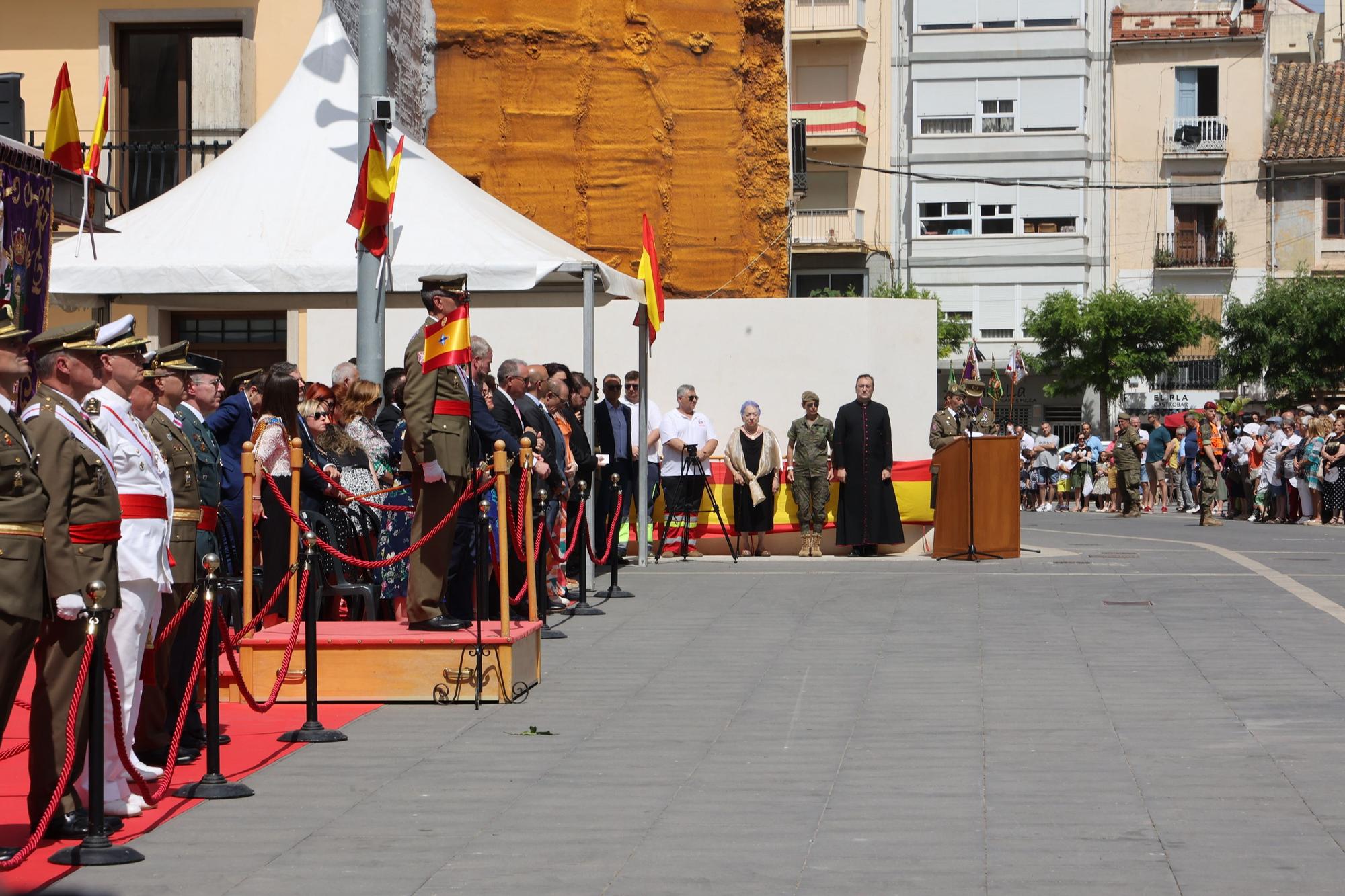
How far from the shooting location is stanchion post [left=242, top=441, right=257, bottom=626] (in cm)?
1001

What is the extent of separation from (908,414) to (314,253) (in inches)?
328

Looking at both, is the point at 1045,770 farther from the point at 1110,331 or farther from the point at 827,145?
the point at 827,145

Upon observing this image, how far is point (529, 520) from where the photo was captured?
34.7ft

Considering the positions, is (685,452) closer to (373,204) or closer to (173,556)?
(373,204)

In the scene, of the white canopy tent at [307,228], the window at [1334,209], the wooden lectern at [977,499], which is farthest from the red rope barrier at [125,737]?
the window at [1334,209]

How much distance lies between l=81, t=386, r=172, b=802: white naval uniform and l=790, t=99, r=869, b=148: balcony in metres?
52.4

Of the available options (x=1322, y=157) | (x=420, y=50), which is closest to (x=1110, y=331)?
(x=1322, y=157)

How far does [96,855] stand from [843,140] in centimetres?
5367

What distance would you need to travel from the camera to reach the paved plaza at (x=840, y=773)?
6055 millimetres

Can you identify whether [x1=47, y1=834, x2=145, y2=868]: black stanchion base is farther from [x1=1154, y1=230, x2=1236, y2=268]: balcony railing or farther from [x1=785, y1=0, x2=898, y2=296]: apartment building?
[x1=1154, y1=230, x2=1236, y2=268]: balcony railing

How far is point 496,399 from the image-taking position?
12570mm

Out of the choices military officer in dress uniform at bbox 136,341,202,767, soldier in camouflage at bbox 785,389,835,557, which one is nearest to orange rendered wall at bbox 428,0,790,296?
soldier in camouflage at bbox 785,389,835,557

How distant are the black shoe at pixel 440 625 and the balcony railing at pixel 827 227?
48791mm

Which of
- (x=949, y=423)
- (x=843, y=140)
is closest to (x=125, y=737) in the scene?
(x=949, y=423)
